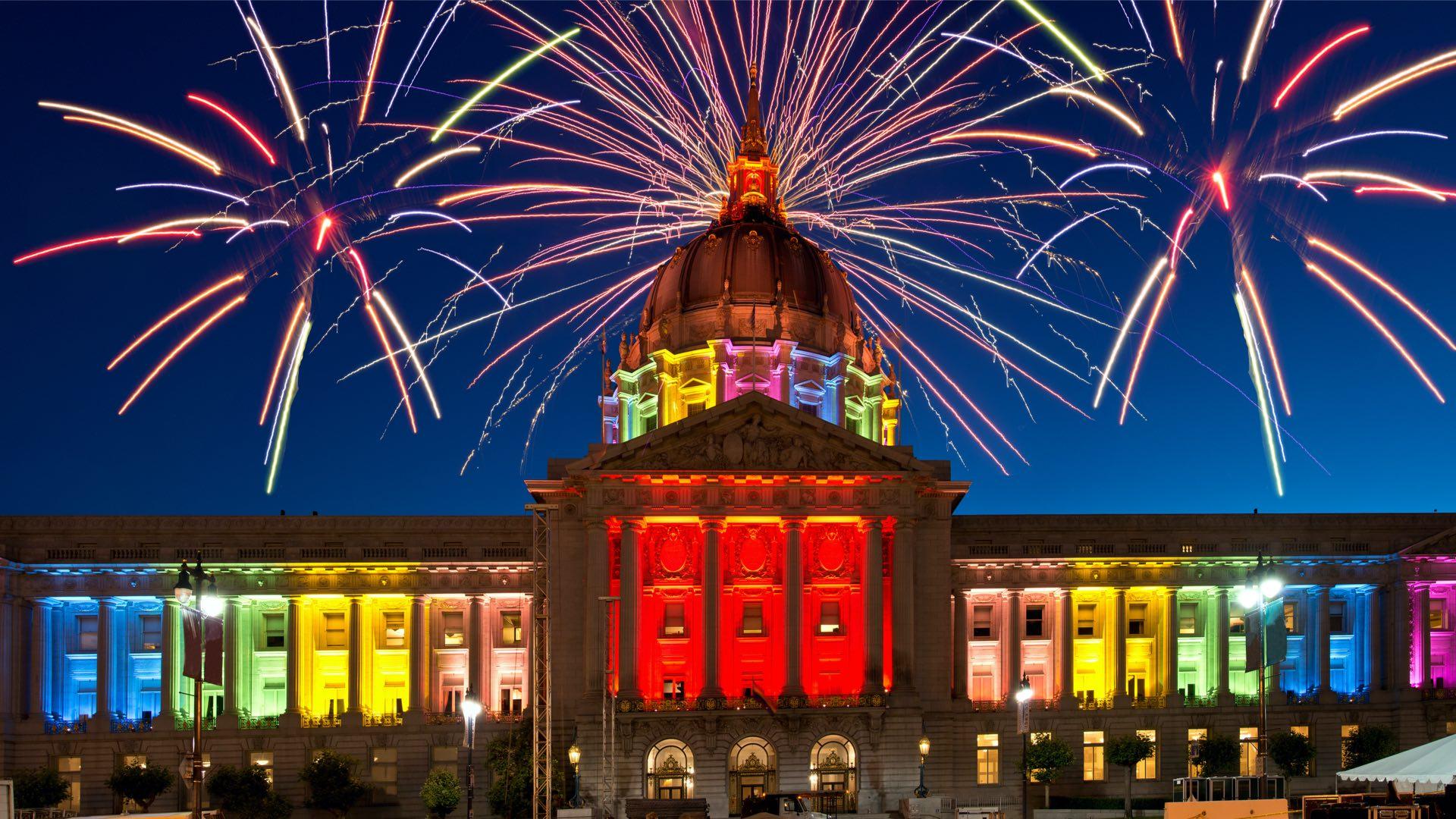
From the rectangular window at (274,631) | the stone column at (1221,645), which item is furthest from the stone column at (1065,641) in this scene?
the rectangular window at (274,631)

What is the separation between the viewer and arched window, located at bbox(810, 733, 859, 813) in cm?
6875

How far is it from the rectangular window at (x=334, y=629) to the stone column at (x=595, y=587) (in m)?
15.4

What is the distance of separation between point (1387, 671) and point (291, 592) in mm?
60825

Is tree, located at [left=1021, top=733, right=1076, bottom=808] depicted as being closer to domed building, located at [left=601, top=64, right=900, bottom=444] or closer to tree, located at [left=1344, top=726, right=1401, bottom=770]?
tree, located at [left=1344, top=726, right=1401, bottom=770]

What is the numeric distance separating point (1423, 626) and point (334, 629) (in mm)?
60972

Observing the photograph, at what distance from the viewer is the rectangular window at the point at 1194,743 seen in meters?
73.4

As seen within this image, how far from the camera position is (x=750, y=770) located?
69.5 metres

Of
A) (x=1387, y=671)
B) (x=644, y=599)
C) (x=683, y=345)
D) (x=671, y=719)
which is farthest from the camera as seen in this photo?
(x=683, y=345)

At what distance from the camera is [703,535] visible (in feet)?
237

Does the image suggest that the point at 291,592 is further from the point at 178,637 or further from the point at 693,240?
the point at 693,240

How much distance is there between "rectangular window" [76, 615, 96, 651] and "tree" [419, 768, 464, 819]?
21.9 metres

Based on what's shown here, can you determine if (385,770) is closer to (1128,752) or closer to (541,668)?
(541,668)

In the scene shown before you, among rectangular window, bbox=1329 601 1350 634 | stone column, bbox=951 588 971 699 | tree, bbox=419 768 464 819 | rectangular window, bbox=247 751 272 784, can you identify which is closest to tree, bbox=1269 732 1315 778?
rectangular window, bbox=1329 601 1350 634

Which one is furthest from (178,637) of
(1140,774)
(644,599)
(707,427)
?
(1140,774)
